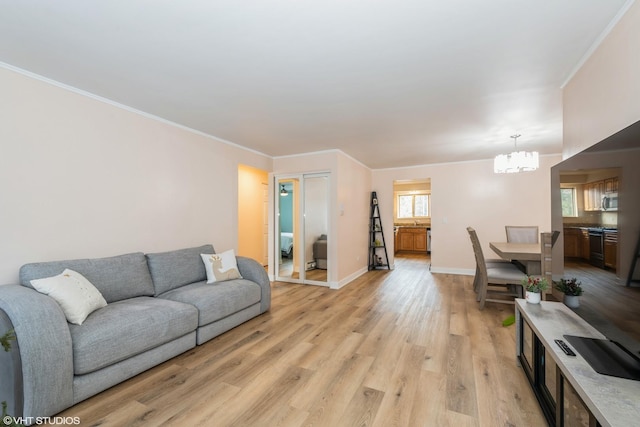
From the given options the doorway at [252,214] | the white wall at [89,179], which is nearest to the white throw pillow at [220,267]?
the white wall at [89,179]

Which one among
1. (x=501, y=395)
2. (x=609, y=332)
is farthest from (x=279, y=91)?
(x=501, y=395)

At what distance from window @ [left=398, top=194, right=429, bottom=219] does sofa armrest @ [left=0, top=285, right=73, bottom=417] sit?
9.03 m

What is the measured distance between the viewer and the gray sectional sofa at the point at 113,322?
62.1 inches

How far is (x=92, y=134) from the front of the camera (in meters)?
2.63

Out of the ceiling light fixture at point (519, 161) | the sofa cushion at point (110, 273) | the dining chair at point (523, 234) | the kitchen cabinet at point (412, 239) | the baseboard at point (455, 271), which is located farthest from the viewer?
the kitchen cabinet at point (412, 239)

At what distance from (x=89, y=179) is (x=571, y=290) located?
4002 mm

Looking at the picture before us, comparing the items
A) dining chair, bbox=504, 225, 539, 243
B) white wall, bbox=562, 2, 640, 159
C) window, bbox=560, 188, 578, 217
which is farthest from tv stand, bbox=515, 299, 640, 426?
dining chair, bbox=504, 225, 539, 243

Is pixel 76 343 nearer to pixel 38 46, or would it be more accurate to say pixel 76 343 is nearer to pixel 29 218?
pixel 29 218

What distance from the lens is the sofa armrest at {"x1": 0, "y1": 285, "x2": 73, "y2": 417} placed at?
5.08 feet

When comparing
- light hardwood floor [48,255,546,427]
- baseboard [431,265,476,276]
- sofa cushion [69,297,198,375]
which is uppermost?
sofa cushion [69,297,198,375]

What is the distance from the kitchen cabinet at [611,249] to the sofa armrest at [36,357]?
117 inches

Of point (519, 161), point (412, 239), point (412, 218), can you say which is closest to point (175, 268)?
point (519, 161)

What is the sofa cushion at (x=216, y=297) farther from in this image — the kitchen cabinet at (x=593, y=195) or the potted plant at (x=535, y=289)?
the kitchen cabinet at (x=593, y=195)

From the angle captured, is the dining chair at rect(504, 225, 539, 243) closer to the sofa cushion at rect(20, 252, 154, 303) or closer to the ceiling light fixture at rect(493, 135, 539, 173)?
the ceiling light fixture at rect(493, 135, 539, 173)
